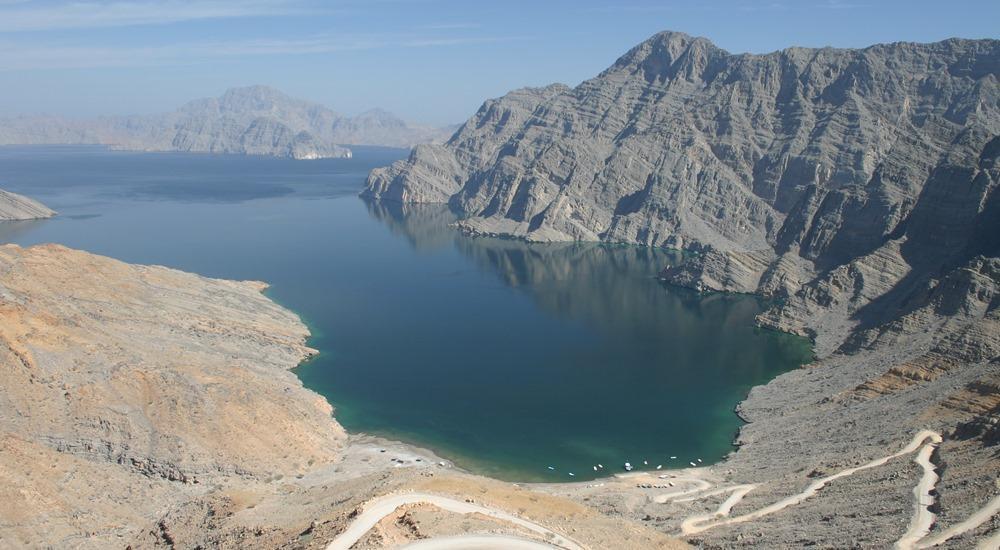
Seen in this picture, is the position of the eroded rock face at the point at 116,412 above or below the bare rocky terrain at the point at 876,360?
below

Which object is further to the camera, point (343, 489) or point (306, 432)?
point (306, 432)

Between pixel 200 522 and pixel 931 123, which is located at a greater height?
pixel 931 123

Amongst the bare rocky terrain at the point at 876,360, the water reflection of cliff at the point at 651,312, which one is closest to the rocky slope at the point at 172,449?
the bare rocky terrain at the point at 876,360

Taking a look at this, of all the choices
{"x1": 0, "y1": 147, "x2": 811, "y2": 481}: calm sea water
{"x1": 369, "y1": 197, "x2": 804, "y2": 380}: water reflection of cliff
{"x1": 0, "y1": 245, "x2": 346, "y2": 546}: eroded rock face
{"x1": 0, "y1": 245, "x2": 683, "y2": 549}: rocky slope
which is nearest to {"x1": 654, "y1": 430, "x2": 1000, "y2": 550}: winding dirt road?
{"x1": 0, "y1": 245, "x2": 683, "y2": 549}: rocky slope

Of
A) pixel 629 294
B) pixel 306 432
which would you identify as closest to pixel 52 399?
pixel 306 432

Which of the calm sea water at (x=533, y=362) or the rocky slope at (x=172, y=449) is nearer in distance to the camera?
the rocky slope at (x=172, y=449)

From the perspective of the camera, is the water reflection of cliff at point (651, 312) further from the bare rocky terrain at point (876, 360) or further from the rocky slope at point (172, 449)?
the rocky slope at point (172, 449)

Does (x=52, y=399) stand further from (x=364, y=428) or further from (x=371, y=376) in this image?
(x=371, y=376)

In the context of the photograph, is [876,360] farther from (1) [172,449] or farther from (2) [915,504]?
(1) [172,449]

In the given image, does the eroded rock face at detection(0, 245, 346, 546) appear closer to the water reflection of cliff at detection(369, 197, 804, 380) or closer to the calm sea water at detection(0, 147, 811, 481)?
the calm sea water at detection(0, 147, 811, 481)
